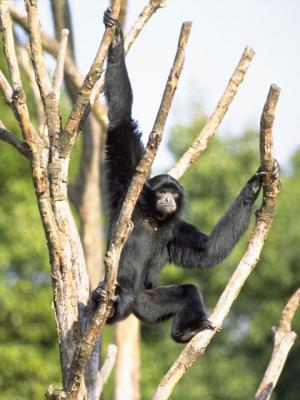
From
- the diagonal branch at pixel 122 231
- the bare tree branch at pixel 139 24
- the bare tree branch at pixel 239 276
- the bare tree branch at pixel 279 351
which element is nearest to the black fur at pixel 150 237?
the bare tree branch at pixel 139 24

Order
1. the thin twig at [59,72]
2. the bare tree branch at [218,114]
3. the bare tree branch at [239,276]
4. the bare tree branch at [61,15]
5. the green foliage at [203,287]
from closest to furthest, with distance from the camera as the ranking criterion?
the bare tree branch at [239,276] < the thin twig at [59,72] < the bare tree branch at [218,114] < the bare tree branch at [61,15] < the green foliage at [203,287]

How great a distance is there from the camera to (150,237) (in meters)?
8.34

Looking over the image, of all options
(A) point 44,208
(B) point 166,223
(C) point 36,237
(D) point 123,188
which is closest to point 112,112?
(D) point 123,188

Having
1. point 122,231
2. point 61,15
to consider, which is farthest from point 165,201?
point 61,15

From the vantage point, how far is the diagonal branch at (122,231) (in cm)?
564

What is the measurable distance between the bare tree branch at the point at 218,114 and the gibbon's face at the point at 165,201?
Result: 63 cm

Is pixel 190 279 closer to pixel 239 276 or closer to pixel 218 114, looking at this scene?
pixel 218 114

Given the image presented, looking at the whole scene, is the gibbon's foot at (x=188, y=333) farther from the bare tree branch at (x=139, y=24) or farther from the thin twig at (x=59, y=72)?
the bare tree branch at (x=139, y=24)

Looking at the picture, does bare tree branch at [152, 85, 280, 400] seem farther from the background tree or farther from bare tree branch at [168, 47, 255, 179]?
the background tree

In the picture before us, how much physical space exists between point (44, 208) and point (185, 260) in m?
2.59

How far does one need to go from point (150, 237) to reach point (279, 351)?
1.78 metres

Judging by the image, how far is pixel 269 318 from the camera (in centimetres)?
3064

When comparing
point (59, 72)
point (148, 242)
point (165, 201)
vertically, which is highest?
point (59, 72)

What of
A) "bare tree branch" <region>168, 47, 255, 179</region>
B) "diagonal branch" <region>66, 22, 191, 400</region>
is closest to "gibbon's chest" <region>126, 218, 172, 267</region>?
"bare tree branch" <region>168, 47, 255, 179</region>
